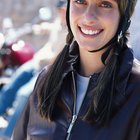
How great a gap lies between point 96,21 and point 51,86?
357 millimetres

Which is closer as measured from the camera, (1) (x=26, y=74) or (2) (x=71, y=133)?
(2) (x=71, y=133)

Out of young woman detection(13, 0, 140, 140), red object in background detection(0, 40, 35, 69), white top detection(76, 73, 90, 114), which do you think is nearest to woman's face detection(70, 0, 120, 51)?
young woman detection(13, 0, 140, 140)

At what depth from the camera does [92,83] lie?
Answer: 83.1 inches

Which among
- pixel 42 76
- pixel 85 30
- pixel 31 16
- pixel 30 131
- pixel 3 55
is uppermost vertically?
pixel 85 30

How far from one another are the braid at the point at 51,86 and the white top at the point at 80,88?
0.25ft

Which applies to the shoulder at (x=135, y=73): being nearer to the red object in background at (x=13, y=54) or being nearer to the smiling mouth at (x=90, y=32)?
the smiling mouth at (x=90, y=32)

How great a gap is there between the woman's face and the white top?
139 mm

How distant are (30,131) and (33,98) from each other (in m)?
0.16

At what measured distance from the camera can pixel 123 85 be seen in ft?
6.60

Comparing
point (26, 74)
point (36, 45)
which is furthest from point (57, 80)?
point (36, 45)

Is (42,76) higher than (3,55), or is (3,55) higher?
(42,76)

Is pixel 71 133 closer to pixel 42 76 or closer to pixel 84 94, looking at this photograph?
pixel 84 94

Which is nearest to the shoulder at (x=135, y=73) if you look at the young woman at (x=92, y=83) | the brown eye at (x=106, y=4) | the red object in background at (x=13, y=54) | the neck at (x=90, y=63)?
the young woman at (x=92, y=83)

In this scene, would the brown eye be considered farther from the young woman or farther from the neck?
the neck
